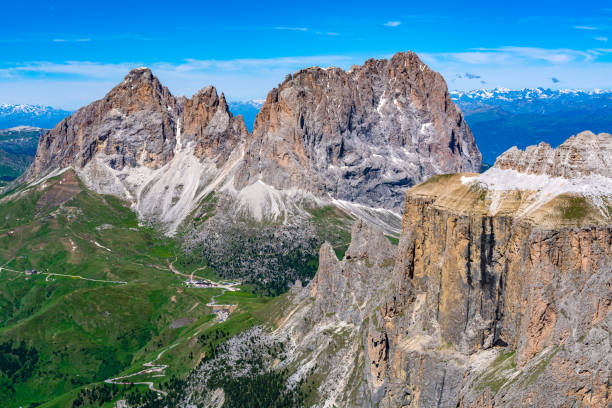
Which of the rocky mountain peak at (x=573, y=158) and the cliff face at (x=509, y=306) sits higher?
the rocky mountain peak at (x=573, y=158)

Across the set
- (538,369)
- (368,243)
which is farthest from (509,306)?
(368,243)

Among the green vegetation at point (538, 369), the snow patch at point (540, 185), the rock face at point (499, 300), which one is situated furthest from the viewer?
the snow patch at point (540, 185)

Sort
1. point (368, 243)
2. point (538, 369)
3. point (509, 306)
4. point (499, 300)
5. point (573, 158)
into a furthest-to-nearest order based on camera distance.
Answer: point (368, 243)
point (499, 300)
point (509, 306)
point (573, 158)
point (538, 369)

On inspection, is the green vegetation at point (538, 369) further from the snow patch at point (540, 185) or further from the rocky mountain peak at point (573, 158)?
the rocky mountain peak at point (573, 158)

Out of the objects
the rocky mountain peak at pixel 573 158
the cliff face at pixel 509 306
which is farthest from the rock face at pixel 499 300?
the rocky mountain peak at pixel 573 158

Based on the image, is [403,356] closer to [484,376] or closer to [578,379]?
[484,376]

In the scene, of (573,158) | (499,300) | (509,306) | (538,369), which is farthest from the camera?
(499,300)

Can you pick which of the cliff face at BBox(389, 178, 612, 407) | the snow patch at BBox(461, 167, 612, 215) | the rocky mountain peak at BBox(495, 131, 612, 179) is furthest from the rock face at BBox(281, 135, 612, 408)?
the rocky mountain peak at BBox(495, 131, 612, 179)

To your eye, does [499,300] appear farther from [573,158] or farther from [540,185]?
[573,158]
